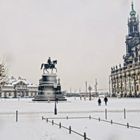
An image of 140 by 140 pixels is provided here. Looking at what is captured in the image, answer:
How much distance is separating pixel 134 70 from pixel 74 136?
129047mm

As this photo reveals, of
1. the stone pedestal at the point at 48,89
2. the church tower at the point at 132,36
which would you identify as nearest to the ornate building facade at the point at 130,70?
the church tower at the point at 132,36

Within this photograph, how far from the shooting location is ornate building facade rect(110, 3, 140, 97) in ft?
461

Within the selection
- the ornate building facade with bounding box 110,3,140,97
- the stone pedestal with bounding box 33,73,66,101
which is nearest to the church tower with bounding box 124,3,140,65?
the ornate building facade with bounding box 110,3,140,97

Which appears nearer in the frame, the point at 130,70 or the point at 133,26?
the point at 130,70

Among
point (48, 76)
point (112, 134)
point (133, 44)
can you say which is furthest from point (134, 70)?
point (112, 134)

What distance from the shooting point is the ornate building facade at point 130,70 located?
140375 millimetres

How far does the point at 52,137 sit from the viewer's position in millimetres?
16391

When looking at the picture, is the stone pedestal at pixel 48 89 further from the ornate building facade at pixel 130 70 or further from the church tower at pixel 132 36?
the church tower at pixel 132 36

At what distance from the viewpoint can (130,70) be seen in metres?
148

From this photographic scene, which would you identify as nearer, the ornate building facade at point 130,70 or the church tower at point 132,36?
the ornate building facade at point 130,70

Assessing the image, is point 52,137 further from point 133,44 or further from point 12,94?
point 12,94

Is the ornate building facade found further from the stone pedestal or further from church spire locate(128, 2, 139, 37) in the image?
the stone pedestal

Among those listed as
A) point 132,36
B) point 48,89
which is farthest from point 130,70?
point 48,89

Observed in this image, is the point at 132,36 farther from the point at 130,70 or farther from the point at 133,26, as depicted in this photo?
the point at 130,70
